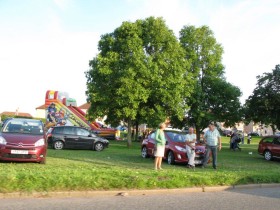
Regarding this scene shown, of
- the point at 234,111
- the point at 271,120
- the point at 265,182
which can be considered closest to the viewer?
the point at 265,182

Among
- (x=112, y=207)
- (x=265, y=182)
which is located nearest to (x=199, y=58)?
(x=265, y=182)

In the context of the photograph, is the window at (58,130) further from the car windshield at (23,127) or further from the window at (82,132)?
the car windshield at (23,127)

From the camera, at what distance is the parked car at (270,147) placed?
68.7 feet

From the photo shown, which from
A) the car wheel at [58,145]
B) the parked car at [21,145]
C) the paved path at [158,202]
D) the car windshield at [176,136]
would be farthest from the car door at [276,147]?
the parked car at [21,145]

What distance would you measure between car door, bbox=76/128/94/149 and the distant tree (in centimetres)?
1262

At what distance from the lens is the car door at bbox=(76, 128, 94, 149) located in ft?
76.1

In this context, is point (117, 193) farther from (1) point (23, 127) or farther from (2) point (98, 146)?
(2) point (98, 146)

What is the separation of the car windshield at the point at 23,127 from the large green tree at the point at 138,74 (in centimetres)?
1587

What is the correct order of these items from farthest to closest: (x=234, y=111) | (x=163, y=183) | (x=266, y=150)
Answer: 1. (x=234, y=111)
2. (x=266, y=150)
3. (x=163, y=183)

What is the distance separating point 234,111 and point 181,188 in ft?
114

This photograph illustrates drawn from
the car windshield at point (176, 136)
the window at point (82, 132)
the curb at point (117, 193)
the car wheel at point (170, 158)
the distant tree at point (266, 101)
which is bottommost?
the curb at point (117, 193)

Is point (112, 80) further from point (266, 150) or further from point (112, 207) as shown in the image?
point (112, 207)

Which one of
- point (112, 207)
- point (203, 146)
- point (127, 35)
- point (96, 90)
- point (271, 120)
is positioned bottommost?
point (112, 207)

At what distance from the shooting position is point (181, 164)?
16.6 meters
